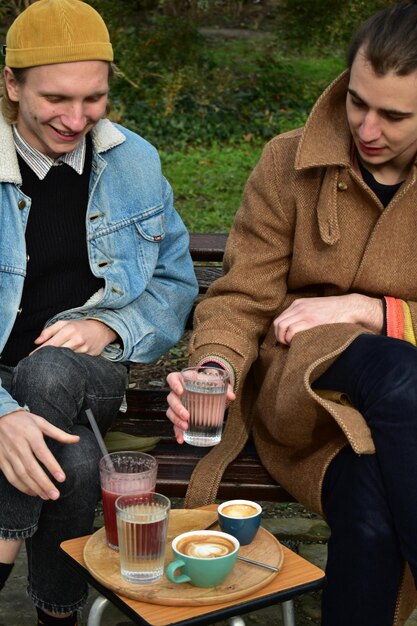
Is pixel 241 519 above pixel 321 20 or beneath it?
above

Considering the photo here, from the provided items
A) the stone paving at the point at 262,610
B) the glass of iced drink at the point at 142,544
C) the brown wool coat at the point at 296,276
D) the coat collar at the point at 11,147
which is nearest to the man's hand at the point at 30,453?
the glass of iced drink at the point at 142,544

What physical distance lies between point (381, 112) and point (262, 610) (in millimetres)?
1665

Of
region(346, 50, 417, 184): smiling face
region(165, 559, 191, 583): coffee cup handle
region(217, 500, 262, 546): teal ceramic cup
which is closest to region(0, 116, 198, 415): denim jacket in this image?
region(346, 50, 417, 184): smiling face

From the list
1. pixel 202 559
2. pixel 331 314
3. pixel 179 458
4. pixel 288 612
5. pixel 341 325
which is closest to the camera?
pixel 202 559

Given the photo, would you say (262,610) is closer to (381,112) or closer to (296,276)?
(296,276)

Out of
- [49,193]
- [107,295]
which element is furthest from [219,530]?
[49,193]

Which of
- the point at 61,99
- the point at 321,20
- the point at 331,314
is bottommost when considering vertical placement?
the point at 321,20

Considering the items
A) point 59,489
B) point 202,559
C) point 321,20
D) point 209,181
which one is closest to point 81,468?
point 59,489

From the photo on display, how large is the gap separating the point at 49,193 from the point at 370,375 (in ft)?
3.80

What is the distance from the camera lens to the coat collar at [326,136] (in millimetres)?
3490

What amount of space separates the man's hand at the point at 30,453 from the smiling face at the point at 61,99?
2.87ft

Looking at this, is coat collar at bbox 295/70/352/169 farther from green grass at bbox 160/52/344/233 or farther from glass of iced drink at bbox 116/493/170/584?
green grass at bbox 160/52/344/233

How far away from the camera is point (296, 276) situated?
3.64 m

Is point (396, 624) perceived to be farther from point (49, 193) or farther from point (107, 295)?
point (49, 193)
